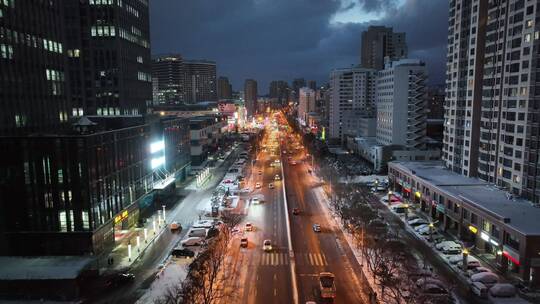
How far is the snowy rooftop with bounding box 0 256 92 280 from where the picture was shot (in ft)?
119

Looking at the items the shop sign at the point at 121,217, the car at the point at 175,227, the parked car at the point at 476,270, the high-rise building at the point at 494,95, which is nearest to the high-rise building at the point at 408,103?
the high-rise building at the point at 494,95

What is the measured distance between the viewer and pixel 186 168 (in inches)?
3612

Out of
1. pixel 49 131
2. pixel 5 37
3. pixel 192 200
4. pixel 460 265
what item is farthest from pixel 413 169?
pixel 5 37

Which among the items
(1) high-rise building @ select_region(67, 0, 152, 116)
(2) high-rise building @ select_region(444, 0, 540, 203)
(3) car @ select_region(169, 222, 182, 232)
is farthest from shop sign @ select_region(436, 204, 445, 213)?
(1) high-rise building @ select_region(67, 0, 152, 116)

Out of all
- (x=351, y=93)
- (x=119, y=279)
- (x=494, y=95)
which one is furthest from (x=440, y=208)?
(x=351, y=93)

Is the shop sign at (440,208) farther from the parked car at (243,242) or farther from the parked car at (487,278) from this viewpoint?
the parked car at (243,242)

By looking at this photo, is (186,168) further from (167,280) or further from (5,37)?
(167,280)

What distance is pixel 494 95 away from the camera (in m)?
58.8

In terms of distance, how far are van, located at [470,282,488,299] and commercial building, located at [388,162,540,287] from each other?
575 centimetres

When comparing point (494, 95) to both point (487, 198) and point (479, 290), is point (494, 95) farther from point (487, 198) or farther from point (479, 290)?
point (479, 290)

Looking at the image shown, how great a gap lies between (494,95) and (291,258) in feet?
132

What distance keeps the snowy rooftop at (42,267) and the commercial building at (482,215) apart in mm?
42998

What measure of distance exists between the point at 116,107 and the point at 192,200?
29.8m

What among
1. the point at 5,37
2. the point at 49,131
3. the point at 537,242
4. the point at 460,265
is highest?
A: the point at 5,37
